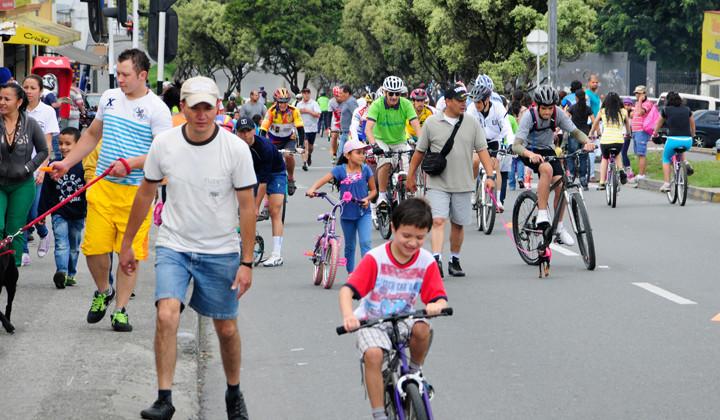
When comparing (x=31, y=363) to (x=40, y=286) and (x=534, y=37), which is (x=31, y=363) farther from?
(x=534, y=37)

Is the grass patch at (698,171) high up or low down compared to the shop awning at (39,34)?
down

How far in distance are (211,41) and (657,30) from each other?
1581 inches

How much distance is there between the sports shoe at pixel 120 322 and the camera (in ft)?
30.8

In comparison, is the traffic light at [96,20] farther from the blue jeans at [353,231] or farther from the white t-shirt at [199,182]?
the white t-shirt at [199,182]

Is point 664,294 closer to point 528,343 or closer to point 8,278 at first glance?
point 528,343

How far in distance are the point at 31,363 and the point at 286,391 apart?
1467mm

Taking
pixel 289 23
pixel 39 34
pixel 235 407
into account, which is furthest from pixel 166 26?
pixel 289 23

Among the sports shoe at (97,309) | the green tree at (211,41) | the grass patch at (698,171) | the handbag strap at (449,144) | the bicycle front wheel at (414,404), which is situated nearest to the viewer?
the bicycle front wheel at (414,404)

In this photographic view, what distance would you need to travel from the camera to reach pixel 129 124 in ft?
30.3

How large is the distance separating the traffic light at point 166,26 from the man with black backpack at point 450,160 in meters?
2.62

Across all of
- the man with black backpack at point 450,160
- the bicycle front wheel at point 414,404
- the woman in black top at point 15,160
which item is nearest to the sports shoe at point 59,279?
the woman in black top at point 15,160

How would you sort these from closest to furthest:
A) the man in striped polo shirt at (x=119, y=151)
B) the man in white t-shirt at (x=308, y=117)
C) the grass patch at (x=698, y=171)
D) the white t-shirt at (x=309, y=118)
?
the man in striped polo shirt at (x=119, y=151), the grass patch at (x=698, y=171), the man in white t-shirt at (x=308, y=117), the white t-shirt at (x=309, y=118)

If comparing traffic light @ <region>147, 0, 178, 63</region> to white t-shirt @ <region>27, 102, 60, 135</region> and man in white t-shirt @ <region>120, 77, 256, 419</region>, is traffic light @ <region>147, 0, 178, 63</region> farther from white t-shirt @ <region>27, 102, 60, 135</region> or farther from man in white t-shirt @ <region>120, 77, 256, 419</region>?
man in white t-shirt @ <region>120, 77, 256, 419</region>

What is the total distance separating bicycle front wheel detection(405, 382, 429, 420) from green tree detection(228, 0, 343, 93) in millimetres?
78728
